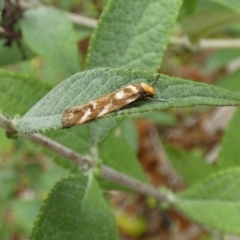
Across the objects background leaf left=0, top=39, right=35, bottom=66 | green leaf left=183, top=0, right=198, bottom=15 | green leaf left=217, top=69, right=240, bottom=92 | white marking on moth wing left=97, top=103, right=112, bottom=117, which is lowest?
green leaf left=217, top=69, right=240, bottom=92

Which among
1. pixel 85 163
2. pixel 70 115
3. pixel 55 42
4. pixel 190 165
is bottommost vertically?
pixel 190 165

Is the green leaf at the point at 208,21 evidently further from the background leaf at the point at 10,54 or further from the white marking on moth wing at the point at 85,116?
the white marking on moth wing at the point at 85,116

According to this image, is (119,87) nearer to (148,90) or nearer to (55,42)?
(148,90)

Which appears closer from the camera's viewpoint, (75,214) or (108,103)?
(108,103)

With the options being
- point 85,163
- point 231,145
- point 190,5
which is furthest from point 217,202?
point 190,5

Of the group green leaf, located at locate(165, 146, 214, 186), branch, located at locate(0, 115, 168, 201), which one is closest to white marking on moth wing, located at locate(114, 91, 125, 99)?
branch, located at locate(0, 115, 168, 201)

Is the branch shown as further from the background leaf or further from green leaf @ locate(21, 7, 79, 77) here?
the background leaf

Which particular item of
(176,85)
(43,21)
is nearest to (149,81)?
(176,85)
